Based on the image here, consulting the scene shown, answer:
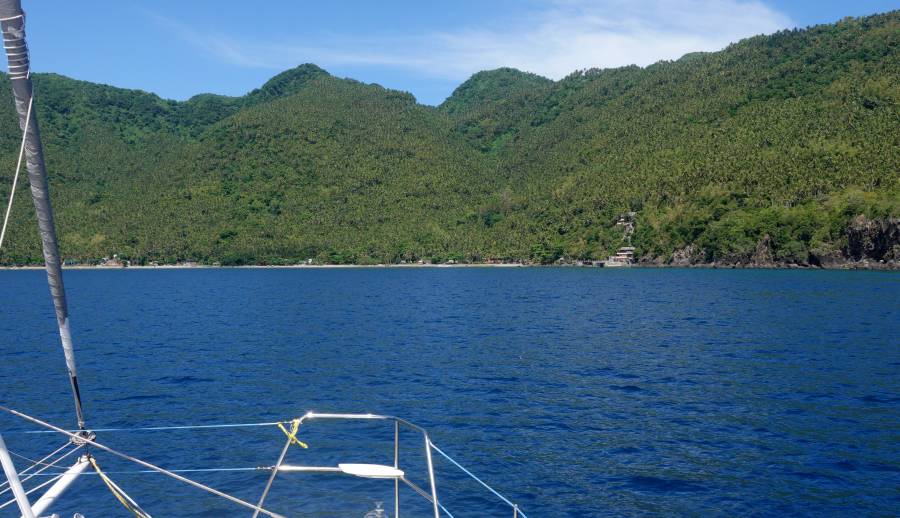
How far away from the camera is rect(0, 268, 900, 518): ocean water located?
2297cm

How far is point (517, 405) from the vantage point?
36.1 metres

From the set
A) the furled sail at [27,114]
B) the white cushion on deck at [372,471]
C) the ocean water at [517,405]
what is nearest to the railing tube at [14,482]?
the furled sail at [27,114]

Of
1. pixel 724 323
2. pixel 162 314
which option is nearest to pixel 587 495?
pixel 724 323

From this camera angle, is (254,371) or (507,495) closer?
(507,495)

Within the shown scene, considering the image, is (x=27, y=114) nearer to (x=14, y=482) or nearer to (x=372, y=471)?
(x=14, y=482)

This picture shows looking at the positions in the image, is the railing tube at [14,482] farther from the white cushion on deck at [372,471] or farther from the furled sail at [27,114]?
the white cushion on deck at [372,471]

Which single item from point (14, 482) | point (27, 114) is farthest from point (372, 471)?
point (27, 114)

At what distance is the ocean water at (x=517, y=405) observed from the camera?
22969 mm

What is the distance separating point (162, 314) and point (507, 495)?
83.4 metres

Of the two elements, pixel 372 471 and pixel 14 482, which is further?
pixel 372 471

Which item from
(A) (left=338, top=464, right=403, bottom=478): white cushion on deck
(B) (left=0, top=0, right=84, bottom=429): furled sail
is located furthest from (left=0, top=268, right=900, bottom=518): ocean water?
(B) (left=0, top=0, right=84, bottom=429): furled sail

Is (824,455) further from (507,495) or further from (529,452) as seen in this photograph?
(507,495)

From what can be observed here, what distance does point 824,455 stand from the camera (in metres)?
26.8

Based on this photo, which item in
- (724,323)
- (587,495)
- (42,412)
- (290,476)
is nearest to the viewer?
Answer: (587,495)
